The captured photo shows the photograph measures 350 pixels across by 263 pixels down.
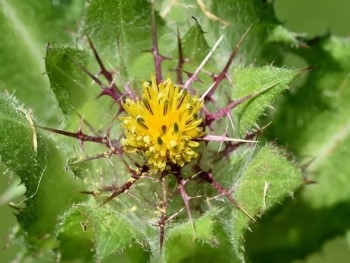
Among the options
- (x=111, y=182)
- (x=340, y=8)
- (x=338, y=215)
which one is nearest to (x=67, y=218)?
(x=111, y=182)

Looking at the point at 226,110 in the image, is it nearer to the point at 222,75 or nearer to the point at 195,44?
the point at 222,75

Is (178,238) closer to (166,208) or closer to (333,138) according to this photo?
(166,208)

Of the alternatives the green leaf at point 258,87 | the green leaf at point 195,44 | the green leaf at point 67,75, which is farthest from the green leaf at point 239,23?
the green leaf at point 67,75

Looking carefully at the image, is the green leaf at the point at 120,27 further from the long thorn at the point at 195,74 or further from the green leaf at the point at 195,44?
the long thorn at the point at 195,74

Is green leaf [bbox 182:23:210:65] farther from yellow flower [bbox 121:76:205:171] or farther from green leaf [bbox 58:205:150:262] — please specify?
green leaf [bbox 58:205:150:262]

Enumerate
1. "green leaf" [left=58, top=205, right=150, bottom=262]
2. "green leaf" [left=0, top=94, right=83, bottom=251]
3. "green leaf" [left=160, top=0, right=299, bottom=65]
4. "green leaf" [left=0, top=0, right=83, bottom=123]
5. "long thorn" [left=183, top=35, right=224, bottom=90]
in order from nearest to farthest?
"green leaf" [left=58, top=205, right=150, bottom=262] → "green leaf" [left=0, top=94, right=83, bottom=251] → "long thorn" [left=183, top=35, right=224, bottom=90] → "green leaf" [left=160, top=0, right=299, bottom=65] → "green leaf" [left=0, top=0, right=83, bottom=123]

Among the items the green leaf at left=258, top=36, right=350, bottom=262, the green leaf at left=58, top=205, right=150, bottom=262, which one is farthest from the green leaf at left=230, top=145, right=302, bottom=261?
the green leaf at left=258, top=36, right=350, bottom=262

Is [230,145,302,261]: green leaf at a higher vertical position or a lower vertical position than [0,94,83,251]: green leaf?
lower
